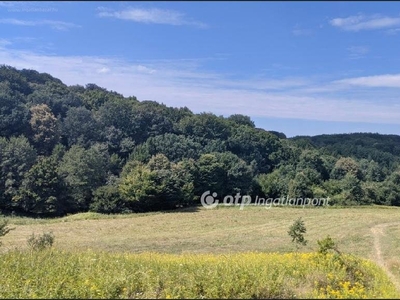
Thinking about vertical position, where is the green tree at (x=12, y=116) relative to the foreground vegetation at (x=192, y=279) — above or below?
above

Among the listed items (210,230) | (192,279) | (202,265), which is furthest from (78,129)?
(192,279)

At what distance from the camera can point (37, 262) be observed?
8.88 metres

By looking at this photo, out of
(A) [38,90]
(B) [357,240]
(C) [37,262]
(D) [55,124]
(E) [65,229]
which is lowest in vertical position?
(E) [65,229]

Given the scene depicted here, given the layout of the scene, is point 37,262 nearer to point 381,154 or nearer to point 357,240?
point 357,240

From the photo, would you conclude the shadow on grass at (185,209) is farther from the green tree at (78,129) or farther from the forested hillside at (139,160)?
the green tree at (78,129)

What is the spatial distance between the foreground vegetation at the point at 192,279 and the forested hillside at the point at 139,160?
3747 centimetres

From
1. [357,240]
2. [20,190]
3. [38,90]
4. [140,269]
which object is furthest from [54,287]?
[38,90]

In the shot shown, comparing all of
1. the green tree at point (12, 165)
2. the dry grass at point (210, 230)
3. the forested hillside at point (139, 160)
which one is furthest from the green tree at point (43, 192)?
the dry grass at point (210, 230)

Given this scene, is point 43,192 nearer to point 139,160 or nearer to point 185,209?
point 139,160

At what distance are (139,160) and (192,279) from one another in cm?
5140

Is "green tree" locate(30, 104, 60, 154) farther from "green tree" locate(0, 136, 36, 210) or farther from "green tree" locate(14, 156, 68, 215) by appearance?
"green tree" locate(14, 156, 68, 215)

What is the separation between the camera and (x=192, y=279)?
728 centimetres

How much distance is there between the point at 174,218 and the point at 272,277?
34.1 m

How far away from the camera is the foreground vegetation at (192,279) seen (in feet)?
21.9
